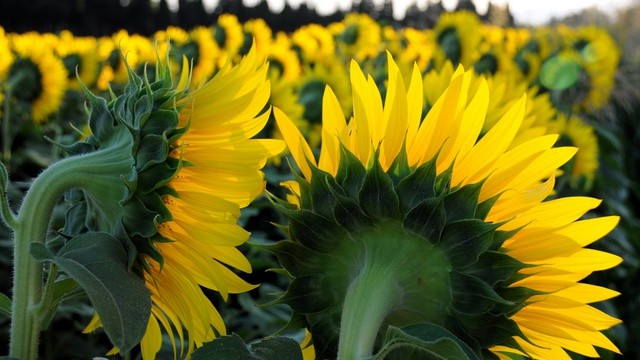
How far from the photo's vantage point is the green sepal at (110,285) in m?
0.40

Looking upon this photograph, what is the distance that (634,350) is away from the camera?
8.64 ft

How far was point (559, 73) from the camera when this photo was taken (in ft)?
11.2

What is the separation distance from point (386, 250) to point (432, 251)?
24 millimetres

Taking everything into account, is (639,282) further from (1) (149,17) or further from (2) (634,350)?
(1) (149,17)

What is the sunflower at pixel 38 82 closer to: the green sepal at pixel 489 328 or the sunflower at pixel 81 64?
the sunflower at pixel 81 64

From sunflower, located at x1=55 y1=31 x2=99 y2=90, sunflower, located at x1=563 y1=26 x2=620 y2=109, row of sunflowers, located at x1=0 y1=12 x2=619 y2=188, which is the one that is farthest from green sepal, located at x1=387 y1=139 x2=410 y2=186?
sunflower, located at x1=563 y1=26 x2=620 y2=109

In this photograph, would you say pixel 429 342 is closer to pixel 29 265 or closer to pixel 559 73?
pixel 29 265

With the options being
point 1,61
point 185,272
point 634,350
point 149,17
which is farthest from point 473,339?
point 149,17

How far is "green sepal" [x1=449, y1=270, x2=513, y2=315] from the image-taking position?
1.51 feet

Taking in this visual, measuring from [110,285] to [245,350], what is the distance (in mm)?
68

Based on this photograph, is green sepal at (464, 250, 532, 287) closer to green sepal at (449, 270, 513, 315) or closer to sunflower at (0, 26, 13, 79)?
green sepal at (449, 270, 513, 315)

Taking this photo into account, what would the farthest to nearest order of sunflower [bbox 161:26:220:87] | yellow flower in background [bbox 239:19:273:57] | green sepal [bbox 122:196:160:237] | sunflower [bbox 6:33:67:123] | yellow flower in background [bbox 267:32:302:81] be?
1. yellow flower in background [bbox 239:19:273:57]
2. sunflower [bbox 161:26:220:87]
3. yellow flower in background [bbox 267:32:302:81]
4. sunflower [bbox 6:33:67:123]
5. green sepal [bbox 122:196:160:237]

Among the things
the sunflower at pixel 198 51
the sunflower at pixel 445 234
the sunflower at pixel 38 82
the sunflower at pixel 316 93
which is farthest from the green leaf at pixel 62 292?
the sunflower at pixel 198 51

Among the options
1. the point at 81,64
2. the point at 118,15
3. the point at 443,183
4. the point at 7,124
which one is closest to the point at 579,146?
the point at 7,124
